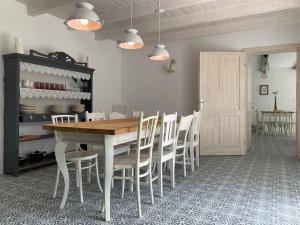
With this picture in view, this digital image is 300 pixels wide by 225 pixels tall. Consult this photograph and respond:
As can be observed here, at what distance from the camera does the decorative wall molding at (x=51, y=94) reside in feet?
12.6

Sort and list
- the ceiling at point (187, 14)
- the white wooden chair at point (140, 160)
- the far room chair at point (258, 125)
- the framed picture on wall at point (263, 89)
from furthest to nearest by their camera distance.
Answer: the framed picture on wall at point (263, 89) < the far room chair at point (258, 125) < the ceiling at point (187, 14) < the white wooden chair at point (140, 160)

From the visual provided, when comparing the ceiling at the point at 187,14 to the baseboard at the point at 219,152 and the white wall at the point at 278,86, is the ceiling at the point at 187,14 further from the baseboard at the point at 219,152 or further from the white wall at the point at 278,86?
the white wall at the point at 278,86

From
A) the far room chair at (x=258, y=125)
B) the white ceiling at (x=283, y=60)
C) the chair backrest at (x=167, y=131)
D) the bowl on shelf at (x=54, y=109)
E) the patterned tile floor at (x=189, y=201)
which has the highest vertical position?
the white ceiling at (x=283, y=60)

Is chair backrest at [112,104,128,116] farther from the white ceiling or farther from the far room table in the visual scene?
the white ceiling

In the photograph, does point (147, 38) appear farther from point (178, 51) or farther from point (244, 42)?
point (244, 42)

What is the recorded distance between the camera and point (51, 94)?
4266 mm

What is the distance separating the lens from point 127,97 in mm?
6719

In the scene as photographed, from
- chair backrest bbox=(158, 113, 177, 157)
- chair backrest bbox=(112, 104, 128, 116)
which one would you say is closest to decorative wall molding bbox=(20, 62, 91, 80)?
chair backrest bbox=(112, 104, 128, 116)

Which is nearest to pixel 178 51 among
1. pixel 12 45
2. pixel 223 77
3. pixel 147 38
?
pixel 147 38

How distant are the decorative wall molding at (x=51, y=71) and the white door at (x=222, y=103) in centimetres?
236

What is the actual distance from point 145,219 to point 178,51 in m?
4.56

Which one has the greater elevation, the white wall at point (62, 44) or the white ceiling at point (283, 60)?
the white ceiling at point (283, 60)

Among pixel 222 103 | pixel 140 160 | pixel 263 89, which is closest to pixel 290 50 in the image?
pixel 222 103

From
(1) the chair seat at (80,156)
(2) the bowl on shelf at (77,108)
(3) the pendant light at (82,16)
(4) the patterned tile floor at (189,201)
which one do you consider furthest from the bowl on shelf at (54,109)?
(3) the pendant light at (82,16)
